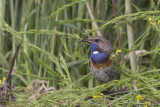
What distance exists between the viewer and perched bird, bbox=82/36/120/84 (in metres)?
2.66

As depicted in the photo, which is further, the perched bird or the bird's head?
the bird's head

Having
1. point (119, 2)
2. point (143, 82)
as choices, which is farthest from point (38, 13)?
point (143, 82)

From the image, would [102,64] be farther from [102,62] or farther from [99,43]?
[99,43]

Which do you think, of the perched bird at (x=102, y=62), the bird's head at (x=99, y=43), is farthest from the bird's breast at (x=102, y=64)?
the bird's head at (x=99, y=43)

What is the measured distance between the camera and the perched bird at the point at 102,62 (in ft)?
8.74

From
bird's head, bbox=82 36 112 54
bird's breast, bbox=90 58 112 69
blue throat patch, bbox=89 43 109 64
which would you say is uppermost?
bird's head, bbox=82 36 112 54

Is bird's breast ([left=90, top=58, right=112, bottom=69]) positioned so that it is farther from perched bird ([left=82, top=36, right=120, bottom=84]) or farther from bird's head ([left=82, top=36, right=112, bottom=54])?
bird's head ([left=82, top=36, right=112, bottom=54])

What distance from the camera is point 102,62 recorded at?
269 cm

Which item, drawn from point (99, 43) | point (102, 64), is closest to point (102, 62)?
point (102, 64)

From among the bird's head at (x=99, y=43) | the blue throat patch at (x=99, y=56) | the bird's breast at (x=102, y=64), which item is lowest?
the bird's breast at (x=102, y=64)

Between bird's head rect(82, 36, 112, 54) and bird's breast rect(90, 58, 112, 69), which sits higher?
bird's head rect(82, 36, 112, 54)

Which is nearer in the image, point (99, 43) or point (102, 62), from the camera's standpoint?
point (102, 62)

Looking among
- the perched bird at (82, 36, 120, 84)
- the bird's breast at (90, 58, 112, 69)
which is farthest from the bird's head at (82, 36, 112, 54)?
the bird's breast at (90, 58, 112, 69)

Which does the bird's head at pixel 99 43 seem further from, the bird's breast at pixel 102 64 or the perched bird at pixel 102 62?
the bird's breast at pixel 102 64
